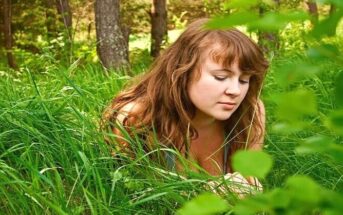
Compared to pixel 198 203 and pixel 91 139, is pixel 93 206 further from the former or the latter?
pixel 198 203

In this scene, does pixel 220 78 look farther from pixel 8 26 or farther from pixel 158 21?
pixel 8 26

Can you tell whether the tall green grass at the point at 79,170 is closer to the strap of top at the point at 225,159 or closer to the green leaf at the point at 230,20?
the strap of top at the point at 225,159

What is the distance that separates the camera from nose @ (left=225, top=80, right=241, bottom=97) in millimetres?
2287

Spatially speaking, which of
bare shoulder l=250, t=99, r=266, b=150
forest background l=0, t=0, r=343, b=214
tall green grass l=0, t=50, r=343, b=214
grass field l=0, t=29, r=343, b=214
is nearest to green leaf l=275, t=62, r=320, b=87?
forest background l=0, t=0, r=343, b=214

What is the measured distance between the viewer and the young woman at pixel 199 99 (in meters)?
2.32

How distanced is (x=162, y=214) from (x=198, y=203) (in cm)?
147

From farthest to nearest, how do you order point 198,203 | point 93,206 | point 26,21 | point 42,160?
point 26,21 → point 42,160 → point 93,206 → point 198,203

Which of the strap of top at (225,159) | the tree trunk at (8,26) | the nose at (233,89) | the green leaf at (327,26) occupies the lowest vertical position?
the tree trunk at (8,26)

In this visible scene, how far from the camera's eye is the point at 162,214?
1.95 meters

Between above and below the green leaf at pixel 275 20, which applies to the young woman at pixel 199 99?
below

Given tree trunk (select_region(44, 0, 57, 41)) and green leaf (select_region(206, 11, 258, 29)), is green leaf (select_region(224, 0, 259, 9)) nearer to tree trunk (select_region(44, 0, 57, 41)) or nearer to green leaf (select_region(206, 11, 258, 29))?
green leaf (select_region(206, 11, 258, 29))

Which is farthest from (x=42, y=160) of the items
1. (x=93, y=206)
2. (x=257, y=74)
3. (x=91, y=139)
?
(x=257, y=74)

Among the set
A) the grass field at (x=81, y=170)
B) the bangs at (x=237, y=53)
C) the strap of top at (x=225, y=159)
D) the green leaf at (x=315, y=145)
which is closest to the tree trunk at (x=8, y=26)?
the grass field at (x=81, y=170)

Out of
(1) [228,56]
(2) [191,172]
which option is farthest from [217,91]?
(2) [191,172]
